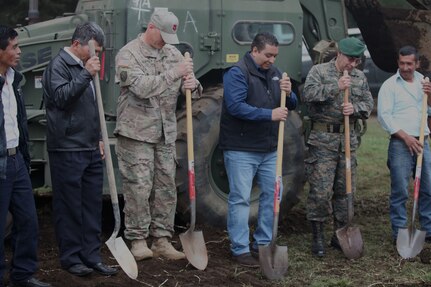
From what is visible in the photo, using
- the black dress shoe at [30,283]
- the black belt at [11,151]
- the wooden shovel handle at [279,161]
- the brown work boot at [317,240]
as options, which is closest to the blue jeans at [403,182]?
the brown work boot at [317,240]

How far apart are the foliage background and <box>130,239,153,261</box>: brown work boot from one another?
17.0ft

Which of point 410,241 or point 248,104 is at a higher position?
point 248,104

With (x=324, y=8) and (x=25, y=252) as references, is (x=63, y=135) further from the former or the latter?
(x=324, y=8)

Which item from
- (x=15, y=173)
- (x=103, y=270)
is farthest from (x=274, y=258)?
(x=15, y=173)

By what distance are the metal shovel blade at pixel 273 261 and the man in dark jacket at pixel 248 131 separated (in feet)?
1.38

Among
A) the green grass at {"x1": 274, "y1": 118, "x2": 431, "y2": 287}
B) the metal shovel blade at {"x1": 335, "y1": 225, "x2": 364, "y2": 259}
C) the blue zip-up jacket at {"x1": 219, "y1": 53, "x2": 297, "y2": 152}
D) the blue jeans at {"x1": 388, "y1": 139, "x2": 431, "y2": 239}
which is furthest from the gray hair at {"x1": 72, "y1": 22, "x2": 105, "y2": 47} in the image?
the blue jeans at {"x1": 388, "y1": 139, "x2": 431, "y2": 239}

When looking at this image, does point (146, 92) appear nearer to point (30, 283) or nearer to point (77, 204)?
point (77, 204)

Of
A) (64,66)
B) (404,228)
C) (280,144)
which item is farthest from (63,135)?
(404,228)

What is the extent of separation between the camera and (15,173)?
20.0ft

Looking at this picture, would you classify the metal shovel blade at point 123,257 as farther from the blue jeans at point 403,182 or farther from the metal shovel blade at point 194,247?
the blue jeans at point 403,182

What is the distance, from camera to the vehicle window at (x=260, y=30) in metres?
8.50

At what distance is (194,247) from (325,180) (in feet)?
4.62

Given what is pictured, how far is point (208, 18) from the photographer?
8.37 metres

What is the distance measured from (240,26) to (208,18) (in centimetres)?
34
